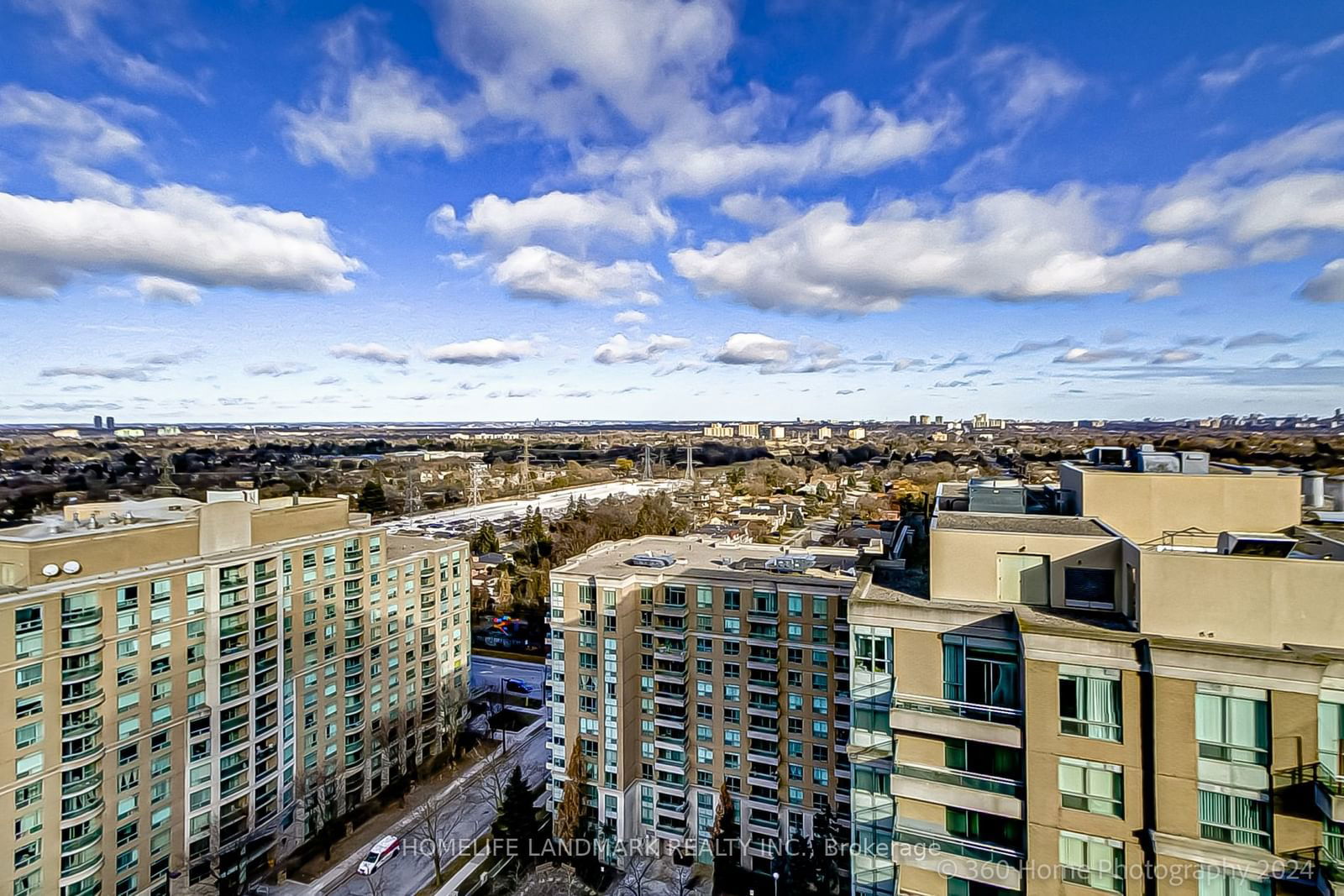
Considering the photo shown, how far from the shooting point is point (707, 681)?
57.1 feet

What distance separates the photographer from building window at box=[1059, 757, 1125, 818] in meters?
6.05

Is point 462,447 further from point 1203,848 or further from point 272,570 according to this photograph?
point 1203,848

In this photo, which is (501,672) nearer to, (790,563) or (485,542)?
(485,542)

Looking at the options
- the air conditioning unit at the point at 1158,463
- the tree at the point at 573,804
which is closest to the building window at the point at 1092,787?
the air conditioning unit at the point at 1158,463

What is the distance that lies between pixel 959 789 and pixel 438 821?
59.5ft

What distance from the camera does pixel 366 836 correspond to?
743 inches

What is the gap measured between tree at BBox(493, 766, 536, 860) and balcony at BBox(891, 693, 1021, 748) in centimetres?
1439

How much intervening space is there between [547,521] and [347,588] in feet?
108

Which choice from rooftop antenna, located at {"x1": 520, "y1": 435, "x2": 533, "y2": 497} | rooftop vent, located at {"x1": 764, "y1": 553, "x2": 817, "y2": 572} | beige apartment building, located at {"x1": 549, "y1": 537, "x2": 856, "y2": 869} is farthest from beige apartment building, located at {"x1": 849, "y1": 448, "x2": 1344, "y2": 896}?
rooftop antenna, located at {"x1": 520, "y1": 435, "x2": 533, "y2": 497}

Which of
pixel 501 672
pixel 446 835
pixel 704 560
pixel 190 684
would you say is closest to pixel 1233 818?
pixel 704 560

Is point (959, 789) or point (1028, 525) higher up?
point (1028, 525)

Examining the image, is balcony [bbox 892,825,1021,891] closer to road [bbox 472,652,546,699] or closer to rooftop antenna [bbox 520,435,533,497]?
road [bbox 472,652,546,699]

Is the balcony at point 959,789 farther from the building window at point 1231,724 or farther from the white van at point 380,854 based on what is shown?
the white van at point 380,854

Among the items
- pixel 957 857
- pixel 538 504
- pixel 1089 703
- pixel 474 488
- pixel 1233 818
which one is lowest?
pixel 538 504
